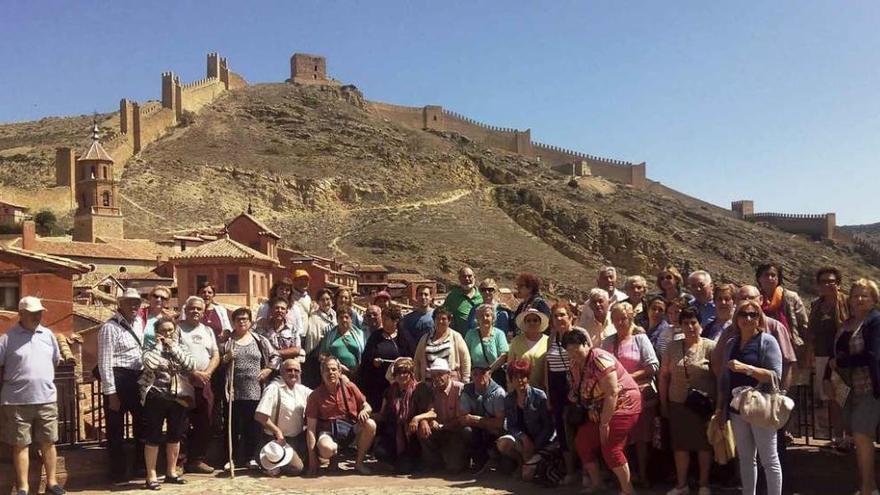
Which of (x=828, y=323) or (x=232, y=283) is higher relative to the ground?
(x=232, y=283)

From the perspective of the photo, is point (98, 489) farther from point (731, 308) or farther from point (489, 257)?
point (489, 257)

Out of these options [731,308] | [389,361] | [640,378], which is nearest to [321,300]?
[389,361]

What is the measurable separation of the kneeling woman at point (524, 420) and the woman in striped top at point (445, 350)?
58cm

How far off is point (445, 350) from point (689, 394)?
99.8 inches

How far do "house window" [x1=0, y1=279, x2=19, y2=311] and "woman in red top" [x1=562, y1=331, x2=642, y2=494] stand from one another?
990cm

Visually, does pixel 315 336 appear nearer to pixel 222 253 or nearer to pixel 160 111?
pixel 222 253

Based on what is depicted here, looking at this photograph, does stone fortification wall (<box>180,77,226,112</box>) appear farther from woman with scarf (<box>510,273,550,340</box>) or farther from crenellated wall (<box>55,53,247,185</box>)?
woman with scarf (<box>510,273,550,340</box>)

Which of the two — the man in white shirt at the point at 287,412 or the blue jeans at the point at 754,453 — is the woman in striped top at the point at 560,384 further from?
the man in white shirt at the point at 287,412

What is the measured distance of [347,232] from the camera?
59469mm

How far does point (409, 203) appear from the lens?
6950cm

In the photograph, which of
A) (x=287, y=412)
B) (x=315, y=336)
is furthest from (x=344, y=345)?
(x=287, y=412)

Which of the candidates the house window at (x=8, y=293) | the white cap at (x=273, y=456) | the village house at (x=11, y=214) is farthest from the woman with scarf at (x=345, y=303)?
the village house at (x=11, y=214)

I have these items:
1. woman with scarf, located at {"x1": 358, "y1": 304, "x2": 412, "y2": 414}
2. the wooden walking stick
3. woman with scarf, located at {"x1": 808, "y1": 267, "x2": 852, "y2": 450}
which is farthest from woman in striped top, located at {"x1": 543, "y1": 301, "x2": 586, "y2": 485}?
the wooden walking stick

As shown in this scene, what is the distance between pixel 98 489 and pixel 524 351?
445 centimetres
